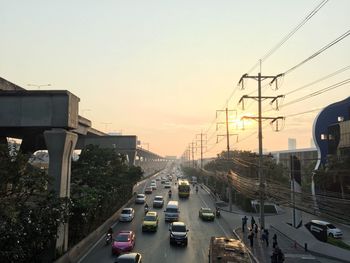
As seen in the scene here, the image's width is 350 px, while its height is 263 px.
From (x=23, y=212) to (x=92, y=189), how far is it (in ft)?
45.7

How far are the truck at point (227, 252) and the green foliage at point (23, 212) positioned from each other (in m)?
9.16

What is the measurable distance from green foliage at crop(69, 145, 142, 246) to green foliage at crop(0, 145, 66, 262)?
194 inches

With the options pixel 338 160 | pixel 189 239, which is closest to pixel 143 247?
pixel 189 239

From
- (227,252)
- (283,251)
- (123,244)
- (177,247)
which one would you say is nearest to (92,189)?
(123,244)

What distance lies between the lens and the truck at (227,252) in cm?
2160

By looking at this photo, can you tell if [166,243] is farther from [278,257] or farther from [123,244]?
[278,257]

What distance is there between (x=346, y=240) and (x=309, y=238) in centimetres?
633

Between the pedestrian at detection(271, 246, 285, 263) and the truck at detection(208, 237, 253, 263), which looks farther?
the pedestrian at detection(271, 246, 285, 263)

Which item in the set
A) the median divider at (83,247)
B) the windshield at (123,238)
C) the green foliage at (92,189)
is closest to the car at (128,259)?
the median divider at (83,247)

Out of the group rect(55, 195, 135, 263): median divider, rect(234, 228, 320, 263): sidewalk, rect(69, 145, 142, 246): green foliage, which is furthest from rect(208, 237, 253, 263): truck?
rect(69, 145, 142, 246): green foliage

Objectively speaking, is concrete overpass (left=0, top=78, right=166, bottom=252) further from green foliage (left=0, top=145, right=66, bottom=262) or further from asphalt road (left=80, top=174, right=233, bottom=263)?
asphalt road (left=80, top=174, right=233, bottom=263)

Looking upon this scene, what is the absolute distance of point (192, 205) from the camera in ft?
212

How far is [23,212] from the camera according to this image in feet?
69.2

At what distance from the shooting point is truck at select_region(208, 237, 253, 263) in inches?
850
